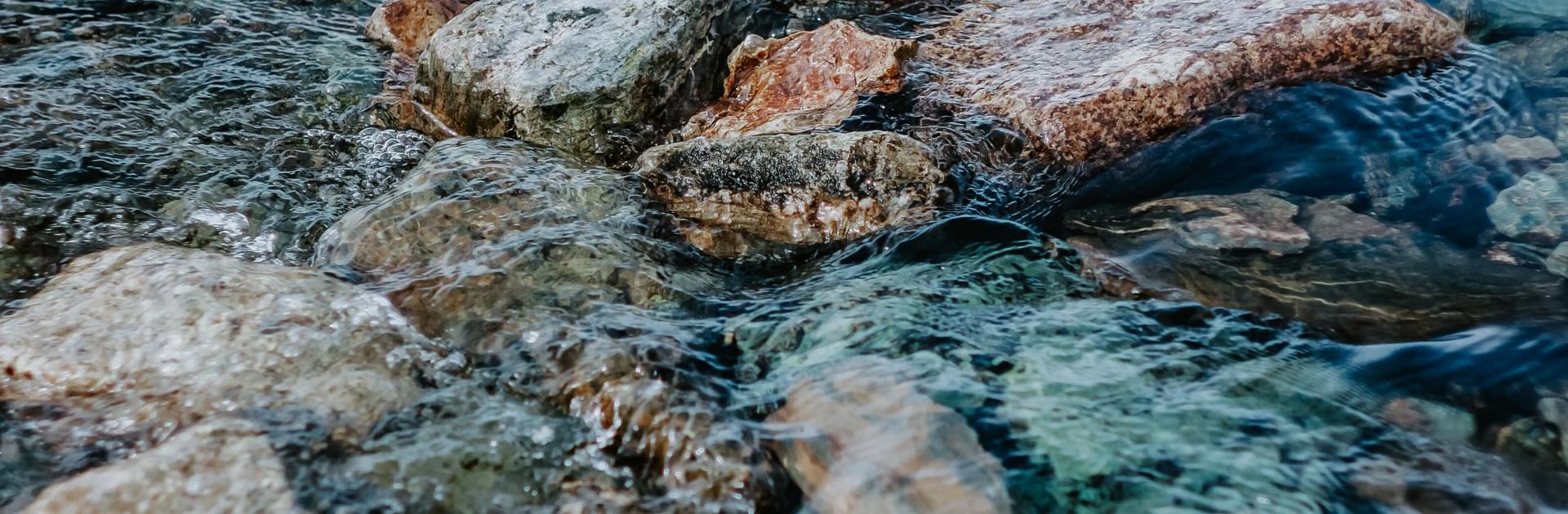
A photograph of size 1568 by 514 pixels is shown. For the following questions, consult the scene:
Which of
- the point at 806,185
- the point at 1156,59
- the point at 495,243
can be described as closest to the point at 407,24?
the point at 495,243

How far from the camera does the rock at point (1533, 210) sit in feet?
13.2

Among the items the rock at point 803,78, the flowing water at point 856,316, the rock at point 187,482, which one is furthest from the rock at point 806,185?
the rock at point 187,482

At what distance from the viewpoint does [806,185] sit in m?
4.27

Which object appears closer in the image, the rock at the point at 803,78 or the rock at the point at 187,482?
the rock at the point at 187,482

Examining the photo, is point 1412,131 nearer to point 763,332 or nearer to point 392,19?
point 763,332

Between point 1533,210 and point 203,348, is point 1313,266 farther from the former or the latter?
point 203,348

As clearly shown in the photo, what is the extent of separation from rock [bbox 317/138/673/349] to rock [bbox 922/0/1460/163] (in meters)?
2.26

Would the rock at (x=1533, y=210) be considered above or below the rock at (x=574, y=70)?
below

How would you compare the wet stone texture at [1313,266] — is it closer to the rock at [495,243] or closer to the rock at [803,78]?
the rock at [803,78]

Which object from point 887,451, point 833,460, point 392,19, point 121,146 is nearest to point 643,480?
point 833,460

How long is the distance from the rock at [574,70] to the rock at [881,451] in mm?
2537

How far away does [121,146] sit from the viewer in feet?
15.9

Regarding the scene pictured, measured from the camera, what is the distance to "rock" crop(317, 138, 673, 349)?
3504 mm

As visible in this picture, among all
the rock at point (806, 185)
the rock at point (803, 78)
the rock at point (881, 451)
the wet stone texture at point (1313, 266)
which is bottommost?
the rock at point (881, 451)
